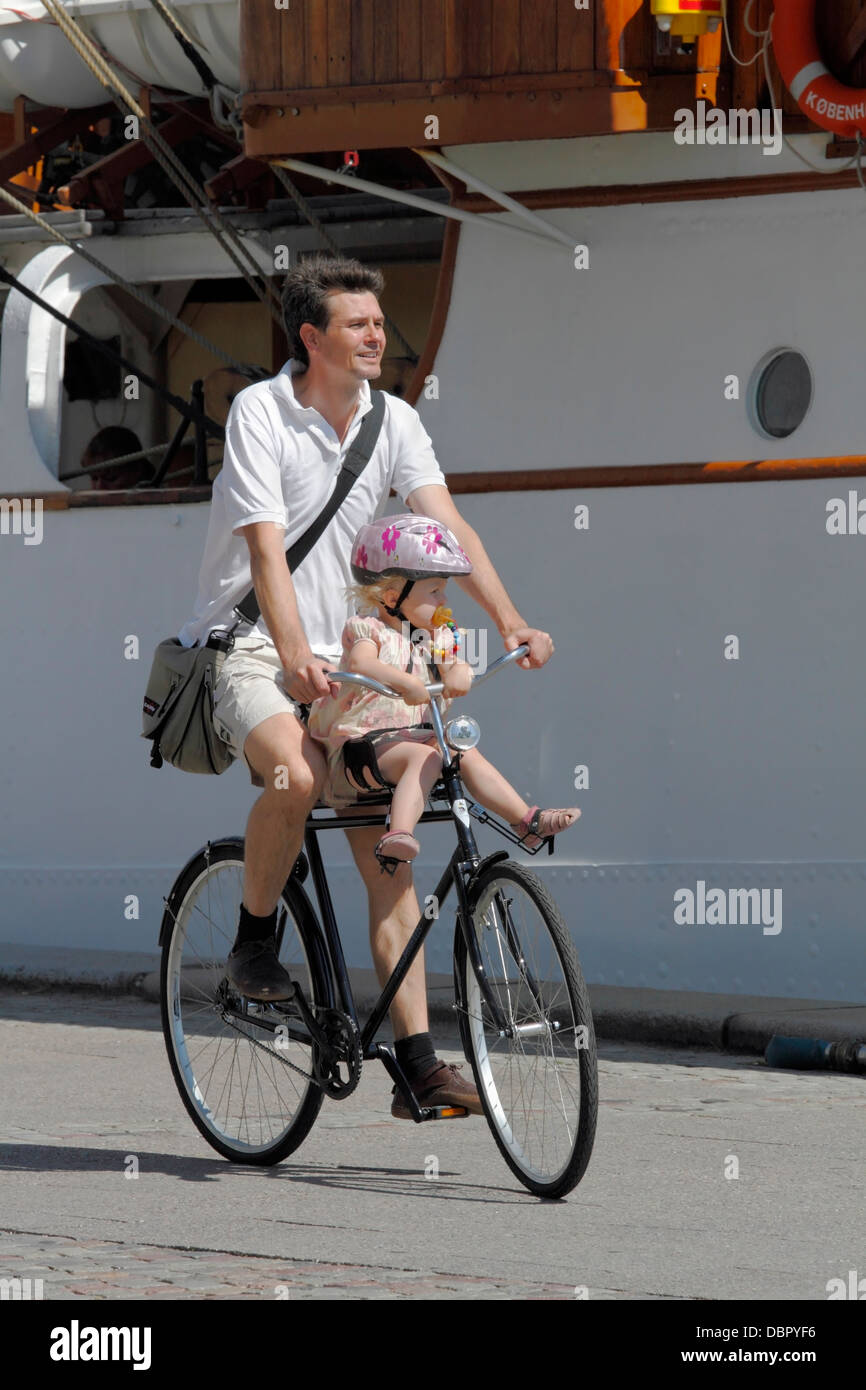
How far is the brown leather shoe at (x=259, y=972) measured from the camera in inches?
217

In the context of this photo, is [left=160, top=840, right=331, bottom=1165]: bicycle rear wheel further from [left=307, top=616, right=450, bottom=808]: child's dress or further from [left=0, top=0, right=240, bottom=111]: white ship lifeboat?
[left=0, top=0, right=240, bottom=111]: white ship lifeboat

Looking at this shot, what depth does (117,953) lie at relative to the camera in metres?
10.4

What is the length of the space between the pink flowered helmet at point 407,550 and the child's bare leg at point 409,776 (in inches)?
16.3

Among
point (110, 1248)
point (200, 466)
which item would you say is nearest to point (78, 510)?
point (200, 466)

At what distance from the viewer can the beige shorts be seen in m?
5.46

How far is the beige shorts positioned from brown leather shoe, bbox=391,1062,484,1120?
0.82m

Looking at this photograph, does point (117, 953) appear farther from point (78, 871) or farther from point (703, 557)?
point (703, 557)

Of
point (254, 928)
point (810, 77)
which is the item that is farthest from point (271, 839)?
point (810, 77)

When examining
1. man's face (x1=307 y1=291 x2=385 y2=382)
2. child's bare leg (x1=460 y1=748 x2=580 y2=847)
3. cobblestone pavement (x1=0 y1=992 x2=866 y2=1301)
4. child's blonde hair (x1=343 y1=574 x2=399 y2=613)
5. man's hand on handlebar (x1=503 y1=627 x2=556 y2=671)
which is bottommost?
cobblestone pavement (x1=0 y1=992 x2=866 y2=1301)

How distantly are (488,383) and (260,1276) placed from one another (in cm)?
564

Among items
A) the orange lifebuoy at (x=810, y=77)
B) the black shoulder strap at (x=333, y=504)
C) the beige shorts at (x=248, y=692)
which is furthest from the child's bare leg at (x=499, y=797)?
the orange lifebuoy at (x=810, y=77)

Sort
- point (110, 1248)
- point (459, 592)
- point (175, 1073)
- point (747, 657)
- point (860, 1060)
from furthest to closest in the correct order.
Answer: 1. point (459, 592)
2. point (747, 657)
3. point (860, 1060)
4. point (175, 1073)
5. point (110, 1248)

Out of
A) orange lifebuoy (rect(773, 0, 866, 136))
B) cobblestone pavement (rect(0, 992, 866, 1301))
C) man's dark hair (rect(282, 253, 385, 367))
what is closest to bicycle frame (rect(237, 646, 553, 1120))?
cobblestone pavement (rect(0, 992, 866, 1301))

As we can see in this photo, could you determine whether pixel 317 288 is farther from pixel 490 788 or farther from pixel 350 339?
pixel 490 788
